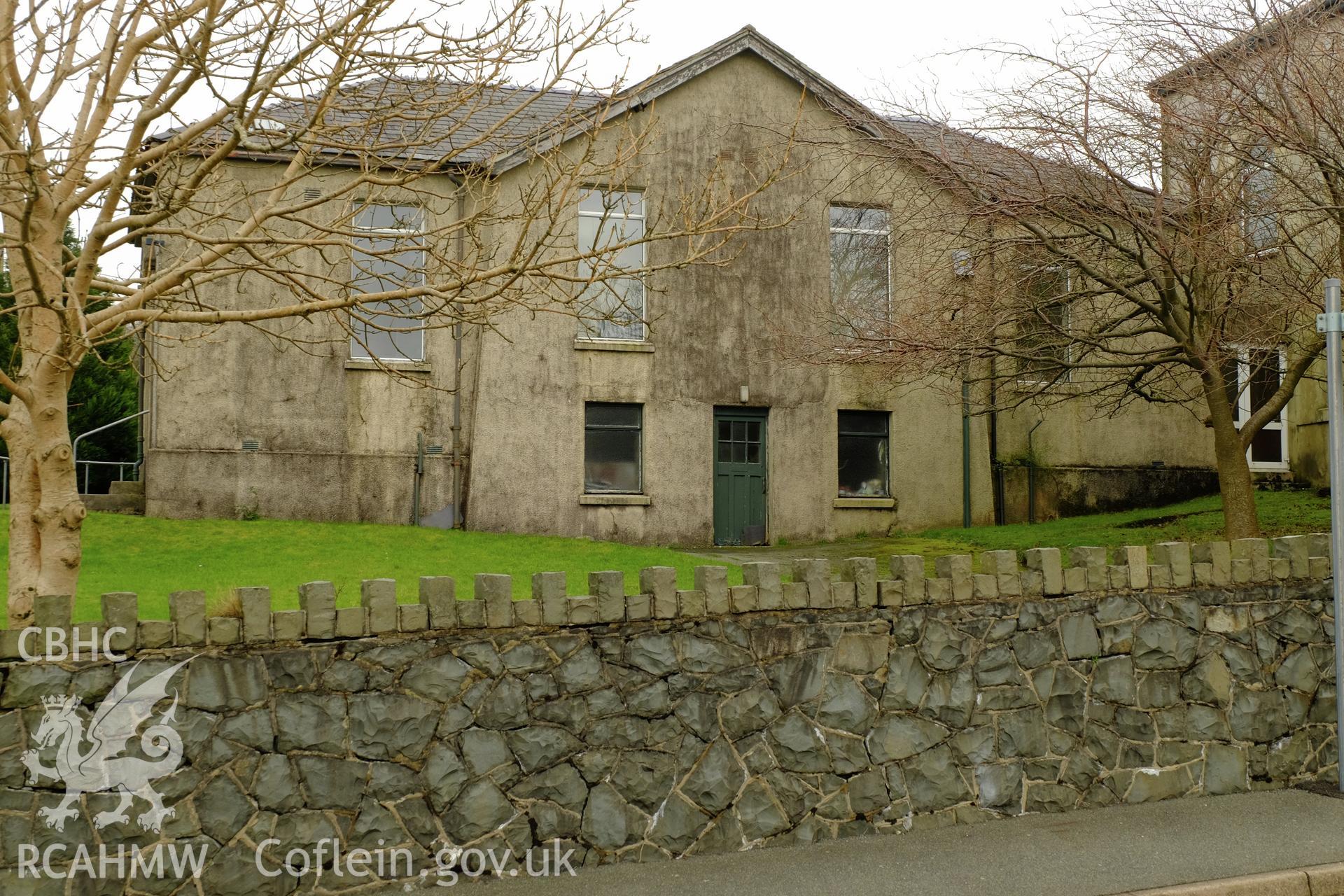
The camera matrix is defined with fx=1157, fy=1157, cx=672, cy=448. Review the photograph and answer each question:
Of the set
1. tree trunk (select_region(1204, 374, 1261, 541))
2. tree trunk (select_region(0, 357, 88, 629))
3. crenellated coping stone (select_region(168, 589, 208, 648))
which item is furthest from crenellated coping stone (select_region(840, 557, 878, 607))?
tree trunk (select_region(1204, 374, 1261, 541))

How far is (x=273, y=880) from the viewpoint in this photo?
18.4 feet

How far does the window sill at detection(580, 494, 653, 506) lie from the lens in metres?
18.1

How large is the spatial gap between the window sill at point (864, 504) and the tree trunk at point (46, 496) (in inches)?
553

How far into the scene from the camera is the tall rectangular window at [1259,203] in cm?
1014

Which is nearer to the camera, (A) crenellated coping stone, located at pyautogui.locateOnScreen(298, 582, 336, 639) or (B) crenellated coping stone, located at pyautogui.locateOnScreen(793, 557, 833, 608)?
(A) crenellated coping stone, located at pyautogui.locateOnScreen(298, 582, 336, 639)

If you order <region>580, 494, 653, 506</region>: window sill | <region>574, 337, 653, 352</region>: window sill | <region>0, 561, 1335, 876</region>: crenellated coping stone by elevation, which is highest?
<region>574, 337, 653, 352</region>: window sill

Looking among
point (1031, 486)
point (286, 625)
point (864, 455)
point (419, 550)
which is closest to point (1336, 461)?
point (286, 625)

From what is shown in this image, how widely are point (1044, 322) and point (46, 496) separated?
9.24 m

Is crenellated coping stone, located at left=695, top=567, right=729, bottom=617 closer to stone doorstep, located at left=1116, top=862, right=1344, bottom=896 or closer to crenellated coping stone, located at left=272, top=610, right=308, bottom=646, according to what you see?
crenellated coping stone, located at left=272, top=610, right=308, bottom=646

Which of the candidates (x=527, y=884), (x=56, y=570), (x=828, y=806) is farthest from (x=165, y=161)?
(x=828, y=806)

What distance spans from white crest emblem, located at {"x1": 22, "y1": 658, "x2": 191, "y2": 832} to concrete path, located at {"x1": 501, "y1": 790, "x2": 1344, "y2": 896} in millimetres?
1799

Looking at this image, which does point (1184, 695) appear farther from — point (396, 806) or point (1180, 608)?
point (396, 806)

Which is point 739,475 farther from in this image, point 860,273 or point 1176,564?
point 1176,564

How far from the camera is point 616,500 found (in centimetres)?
1819
